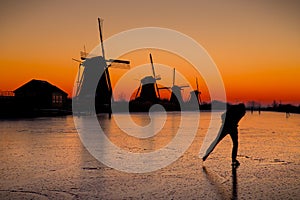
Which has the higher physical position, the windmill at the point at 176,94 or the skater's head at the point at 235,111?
the windmill at the point at 176,94

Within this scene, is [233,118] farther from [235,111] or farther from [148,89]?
[148,89]

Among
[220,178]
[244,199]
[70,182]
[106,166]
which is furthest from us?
[106,166]

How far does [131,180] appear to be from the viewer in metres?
7.27

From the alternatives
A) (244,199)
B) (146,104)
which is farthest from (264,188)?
(146,104)

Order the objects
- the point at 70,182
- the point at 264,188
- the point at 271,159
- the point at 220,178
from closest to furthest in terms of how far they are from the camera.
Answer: the point at 264,188 → the point at 70,182 → the point at 220,178 → the point at 271,159

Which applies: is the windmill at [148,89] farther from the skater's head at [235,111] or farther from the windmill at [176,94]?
the skater's head at [235,111]

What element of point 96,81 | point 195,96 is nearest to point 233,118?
point 96,81

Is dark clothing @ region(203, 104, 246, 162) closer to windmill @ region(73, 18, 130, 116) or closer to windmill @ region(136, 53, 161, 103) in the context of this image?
windmill @ region(73, 18, 130, 116)

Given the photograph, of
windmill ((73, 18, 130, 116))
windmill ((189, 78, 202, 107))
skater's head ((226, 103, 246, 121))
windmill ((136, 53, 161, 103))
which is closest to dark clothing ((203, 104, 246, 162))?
skater's head ((226, 103, 246, 121))

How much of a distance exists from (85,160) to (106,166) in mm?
1321

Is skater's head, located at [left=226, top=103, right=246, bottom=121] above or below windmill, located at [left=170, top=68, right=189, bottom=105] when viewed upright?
below

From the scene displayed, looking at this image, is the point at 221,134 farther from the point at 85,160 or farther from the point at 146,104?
the point at 146,104

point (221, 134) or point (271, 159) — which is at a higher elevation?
point (221, 134)

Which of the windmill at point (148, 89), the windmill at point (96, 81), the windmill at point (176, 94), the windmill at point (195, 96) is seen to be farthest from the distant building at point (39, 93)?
the windmill at point (195, 96)
